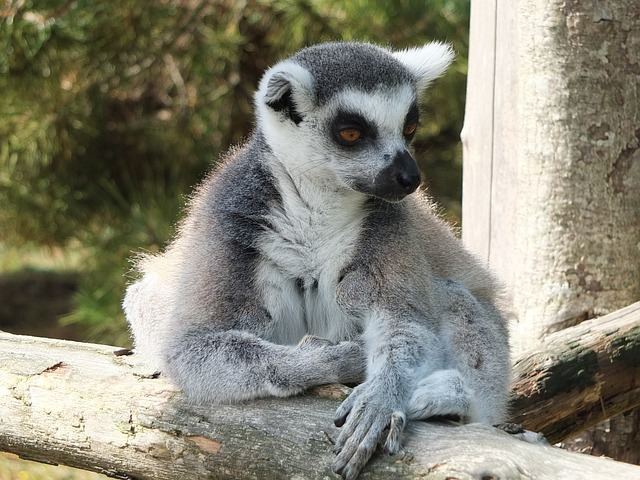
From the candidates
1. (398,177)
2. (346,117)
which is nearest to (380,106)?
(346,117)

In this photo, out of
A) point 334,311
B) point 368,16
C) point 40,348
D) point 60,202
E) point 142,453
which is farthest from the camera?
point 60,202

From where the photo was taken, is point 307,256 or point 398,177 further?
point 307,256

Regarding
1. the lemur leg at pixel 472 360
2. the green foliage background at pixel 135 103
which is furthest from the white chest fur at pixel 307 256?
the green foliage background at pixel 135 103

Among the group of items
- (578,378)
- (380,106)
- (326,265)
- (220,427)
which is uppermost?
(380,106)

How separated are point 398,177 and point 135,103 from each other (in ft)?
15.4

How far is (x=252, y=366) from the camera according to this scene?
2973 mm

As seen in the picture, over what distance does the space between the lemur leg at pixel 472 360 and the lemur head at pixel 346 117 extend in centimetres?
56

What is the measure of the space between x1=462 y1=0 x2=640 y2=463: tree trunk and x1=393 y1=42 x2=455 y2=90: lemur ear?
19.2 inches

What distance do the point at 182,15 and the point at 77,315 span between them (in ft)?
8.16

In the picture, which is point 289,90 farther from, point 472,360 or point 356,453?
point 356,453

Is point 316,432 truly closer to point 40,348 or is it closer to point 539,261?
point 40,348

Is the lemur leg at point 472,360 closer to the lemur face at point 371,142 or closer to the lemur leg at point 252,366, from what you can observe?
the lemur leg at point 252,366

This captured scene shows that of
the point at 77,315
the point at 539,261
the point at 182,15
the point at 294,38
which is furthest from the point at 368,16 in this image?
the point at 77,315

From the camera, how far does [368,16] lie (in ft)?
20.3
